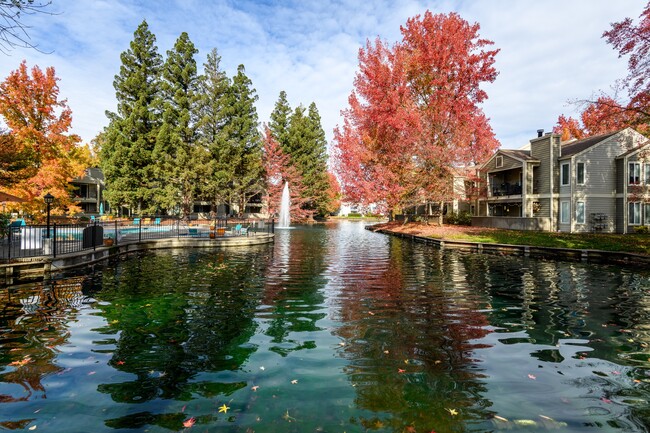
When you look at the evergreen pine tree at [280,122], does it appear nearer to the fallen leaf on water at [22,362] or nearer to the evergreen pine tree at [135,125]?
the evergreen pine tree at [135,125]

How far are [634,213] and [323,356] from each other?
39.0 meters

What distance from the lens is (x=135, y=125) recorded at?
151 feet

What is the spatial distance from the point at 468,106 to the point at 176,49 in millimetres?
38340

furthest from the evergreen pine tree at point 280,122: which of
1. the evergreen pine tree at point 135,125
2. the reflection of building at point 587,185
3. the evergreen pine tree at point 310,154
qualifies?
the reflection of building at point 587,185

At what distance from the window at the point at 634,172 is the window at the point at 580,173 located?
3906mm

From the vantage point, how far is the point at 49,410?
14.7ft

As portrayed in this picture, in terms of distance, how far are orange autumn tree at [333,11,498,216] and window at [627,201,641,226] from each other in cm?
1364

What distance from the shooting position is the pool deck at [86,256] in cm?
1287

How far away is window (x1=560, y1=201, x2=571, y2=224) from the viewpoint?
3375 cm

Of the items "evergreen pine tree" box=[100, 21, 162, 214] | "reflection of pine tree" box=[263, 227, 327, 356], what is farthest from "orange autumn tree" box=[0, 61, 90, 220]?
"reflection of pine tree" box=[263, 227, 327, 356]

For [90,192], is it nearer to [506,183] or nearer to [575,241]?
[506,183]

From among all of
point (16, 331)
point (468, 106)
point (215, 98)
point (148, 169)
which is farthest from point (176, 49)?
point (16, 331)

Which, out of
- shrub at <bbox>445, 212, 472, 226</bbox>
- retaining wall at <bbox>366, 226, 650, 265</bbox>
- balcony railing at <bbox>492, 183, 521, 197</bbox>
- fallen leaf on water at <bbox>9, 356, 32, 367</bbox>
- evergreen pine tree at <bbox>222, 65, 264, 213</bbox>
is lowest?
fallen leaf on water at <bbox>9, 356, 32, 367</bbox>

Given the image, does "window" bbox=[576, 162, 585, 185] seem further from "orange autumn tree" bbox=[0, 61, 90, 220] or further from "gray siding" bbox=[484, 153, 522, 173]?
"orange autumn tree" bbox=[0, 61, 90, 220]
